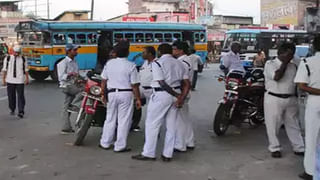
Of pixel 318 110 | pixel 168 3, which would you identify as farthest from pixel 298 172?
pixel 168 3

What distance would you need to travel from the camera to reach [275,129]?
22.7ft

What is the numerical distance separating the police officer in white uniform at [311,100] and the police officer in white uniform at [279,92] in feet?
3.25

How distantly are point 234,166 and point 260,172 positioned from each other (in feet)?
1.38

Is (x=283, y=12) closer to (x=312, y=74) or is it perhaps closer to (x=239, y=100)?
(x=239, y=100)

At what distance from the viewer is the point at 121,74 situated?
712 centimetres

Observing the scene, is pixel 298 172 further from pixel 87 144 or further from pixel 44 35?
pixel 44 35

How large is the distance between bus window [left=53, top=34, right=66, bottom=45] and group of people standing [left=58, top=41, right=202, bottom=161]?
14.4 metres

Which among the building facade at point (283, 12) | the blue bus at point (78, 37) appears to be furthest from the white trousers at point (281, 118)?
the building facade at point (283, 12)

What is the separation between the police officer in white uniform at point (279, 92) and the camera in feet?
22.2

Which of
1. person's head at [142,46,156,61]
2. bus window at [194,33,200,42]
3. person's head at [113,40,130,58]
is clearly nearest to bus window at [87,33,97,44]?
bus window at [194,33,200,42]

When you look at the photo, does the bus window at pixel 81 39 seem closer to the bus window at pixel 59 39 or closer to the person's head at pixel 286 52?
the bus window at pixel 59 39

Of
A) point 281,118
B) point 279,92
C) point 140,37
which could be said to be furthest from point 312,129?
point 140,37

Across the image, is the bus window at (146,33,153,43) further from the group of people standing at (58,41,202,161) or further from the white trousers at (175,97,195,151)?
the white trousers at (175,97,195,151)

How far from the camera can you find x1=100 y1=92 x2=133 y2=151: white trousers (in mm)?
7164
